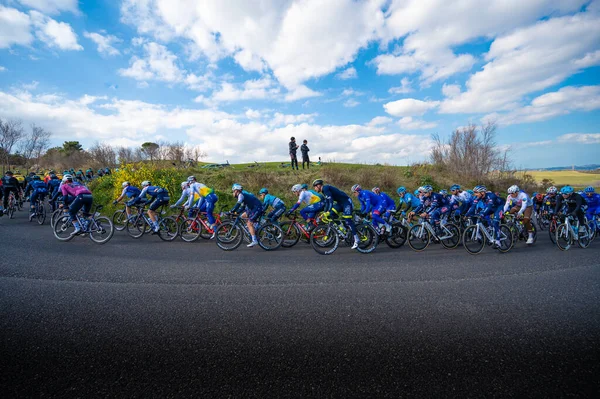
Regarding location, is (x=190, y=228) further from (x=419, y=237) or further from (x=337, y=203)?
(x=419, y=237)

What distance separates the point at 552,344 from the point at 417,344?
1.47 metres

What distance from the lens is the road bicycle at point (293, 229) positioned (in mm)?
7980

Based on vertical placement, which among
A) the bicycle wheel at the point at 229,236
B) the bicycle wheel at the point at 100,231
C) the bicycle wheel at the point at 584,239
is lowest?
the bicycle wheel at the point at 584,239

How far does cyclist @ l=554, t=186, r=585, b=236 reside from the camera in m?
8.21

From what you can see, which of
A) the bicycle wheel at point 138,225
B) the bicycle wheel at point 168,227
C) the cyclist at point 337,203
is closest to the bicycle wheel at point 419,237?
the cyclist at point 337,203

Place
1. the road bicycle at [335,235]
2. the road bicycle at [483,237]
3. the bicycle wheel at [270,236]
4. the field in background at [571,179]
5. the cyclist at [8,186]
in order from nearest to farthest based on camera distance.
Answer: the road bicycle at [483,237], the road bicycle at [335,235], the bicycle wheel at [270,236], the cyclist at [8,186], the field in background at [571,179]

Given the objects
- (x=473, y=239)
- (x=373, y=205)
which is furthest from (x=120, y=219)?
(x=473, y=239)

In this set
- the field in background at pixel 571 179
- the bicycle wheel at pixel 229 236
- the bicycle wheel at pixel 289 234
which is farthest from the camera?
the field in background at pixel 571 179

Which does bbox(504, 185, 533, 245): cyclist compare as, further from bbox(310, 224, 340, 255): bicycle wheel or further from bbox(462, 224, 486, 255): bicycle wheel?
bbox(310, 224, 340, 255): bicycle wheel

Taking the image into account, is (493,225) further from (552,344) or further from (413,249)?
(552,344)

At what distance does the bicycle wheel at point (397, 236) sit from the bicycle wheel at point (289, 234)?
111 inches

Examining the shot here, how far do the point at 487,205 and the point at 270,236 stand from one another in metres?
6.60

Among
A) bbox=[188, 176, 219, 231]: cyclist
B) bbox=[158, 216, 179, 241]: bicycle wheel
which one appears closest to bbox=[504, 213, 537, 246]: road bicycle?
bbox=[188, 176, 219, 231]: cyclist

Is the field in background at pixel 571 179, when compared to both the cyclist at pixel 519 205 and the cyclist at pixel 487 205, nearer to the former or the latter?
the cyclist at pixel 519 205
